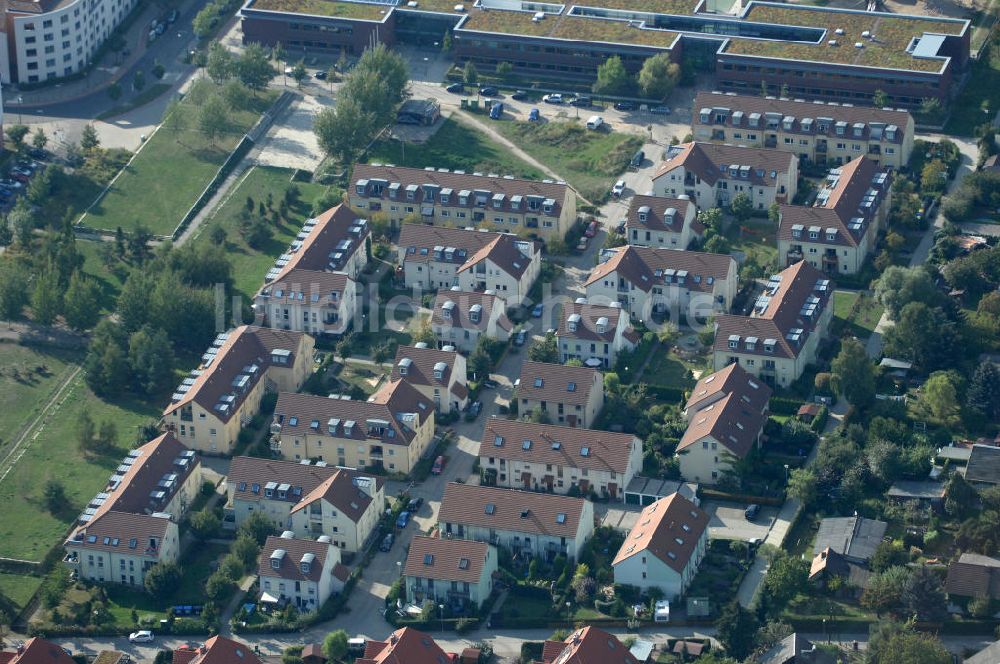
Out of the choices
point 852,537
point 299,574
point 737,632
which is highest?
point 852,537

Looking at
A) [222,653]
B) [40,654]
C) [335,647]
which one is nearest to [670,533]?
[335,647]

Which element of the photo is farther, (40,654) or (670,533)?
(670,533)

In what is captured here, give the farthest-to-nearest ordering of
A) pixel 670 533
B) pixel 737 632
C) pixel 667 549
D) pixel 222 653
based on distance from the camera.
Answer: pixel 670 533
pixel 667 549
pixel 737 632
pixel 222 653

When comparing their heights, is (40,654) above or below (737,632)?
below

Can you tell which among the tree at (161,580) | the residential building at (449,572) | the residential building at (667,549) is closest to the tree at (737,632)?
the residential building at (667,549)

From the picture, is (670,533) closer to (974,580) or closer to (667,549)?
(667,549)

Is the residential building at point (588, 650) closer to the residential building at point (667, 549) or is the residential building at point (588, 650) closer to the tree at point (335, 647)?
the residential building at point (667, 549)

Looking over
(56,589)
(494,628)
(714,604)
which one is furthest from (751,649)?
(56,589)

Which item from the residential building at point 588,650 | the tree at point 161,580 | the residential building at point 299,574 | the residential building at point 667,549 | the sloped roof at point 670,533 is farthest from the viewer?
the tree at point 161,580
